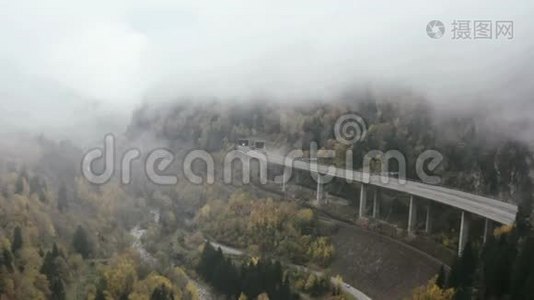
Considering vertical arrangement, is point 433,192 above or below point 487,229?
above

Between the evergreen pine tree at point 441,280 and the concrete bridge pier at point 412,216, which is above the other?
the concrete bridge pier at point 412,216

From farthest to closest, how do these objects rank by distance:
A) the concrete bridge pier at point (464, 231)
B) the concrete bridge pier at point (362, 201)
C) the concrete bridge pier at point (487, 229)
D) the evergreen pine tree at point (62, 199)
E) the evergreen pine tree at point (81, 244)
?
the evergreen pine tree at point (62, 199) → the concrete bridge pier at point (362, 201) → the evergreen pine tree at point (81, 244) → the concrete bridge pier at point (464, 231) → the concrete bridge pier at point (487, 229)

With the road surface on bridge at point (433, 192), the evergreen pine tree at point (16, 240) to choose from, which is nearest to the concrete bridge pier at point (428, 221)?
Answer: the road surface on bridge at point (433, 192)

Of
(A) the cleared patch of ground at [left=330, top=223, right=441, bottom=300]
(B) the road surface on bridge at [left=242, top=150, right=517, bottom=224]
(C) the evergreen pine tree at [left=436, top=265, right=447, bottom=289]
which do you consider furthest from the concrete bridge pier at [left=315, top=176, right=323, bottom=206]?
(C) the evergreen pine tree at [left=436, top=265, right=447, bottom=289]

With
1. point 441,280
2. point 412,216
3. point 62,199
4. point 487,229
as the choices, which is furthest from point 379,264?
point 62,199

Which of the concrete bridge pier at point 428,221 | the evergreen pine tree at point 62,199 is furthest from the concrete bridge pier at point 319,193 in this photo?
the evergreen pine tree at point 62,199

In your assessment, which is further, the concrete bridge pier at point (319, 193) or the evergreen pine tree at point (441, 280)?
the concrete bridge pier at point (319, 193)

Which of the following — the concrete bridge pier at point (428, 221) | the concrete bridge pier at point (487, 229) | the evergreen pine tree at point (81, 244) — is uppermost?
the concrete bridge pier at point (487, 229)

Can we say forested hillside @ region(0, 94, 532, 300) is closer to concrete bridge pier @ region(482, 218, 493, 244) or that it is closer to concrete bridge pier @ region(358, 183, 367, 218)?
concrete bridge pier @ region(482, 218, 493, 244)

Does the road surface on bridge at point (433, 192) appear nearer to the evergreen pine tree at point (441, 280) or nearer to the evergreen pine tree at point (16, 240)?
the evergreen pine tree at point (441, 280)

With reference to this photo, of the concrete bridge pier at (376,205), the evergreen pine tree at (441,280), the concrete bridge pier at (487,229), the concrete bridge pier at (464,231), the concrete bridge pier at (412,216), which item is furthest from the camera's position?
the concrete bridge pier at (376,205)

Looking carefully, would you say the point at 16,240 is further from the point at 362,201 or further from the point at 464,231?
the point at 464,231

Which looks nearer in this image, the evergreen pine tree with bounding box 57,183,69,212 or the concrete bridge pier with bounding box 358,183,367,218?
the concrete bridge pier with bounding box 358,183,367,218
